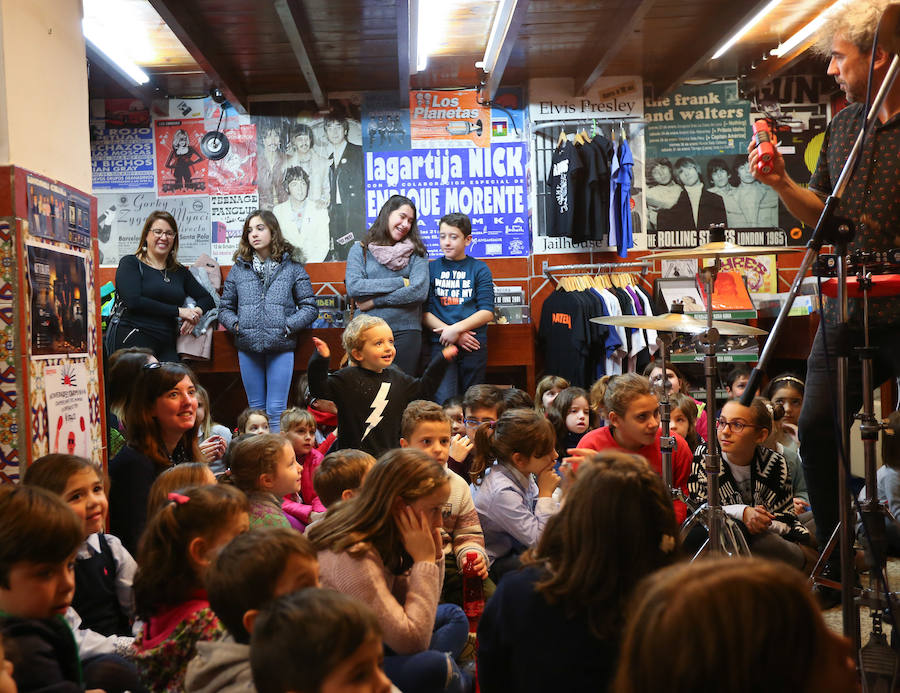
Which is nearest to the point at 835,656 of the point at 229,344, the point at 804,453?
the point at 804,453

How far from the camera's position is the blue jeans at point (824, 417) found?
2.31 meters

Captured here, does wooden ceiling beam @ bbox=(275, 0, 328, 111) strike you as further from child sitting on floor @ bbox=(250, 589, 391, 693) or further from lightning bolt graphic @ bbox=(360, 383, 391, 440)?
child sitting on floor @ bbox=(250, 589, 391, 693)

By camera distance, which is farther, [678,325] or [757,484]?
[757,484]

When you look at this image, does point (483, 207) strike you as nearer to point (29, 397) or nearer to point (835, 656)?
point (29, 397)

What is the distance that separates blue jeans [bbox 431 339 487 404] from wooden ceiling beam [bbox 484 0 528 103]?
2073 mm

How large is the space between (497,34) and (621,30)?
0.86m

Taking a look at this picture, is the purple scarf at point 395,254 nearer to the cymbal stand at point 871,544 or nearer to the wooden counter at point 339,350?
the wooden counter at point 339,350

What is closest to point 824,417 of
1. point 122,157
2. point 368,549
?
point 368,549

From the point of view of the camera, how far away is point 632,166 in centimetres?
681

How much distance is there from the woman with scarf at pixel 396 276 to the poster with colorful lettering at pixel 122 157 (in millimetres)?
2413

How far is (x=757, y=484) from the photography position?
3.54 metres

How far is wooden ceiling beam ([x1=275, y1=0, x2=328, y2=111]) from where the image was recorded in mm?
5031

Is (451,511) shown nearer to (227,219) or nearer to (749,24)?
(749,24)

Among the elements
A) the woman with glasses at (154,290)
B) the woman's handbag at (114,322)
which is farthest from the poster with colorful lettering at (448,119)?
the woman's handbag at (114,322)
